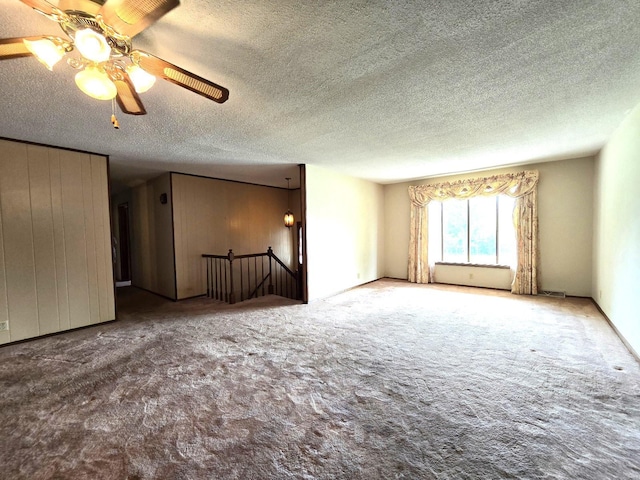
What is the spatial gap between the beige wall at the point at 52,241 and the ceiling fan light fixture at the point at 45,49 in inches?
119

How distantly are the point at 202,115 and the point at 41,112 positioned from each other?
4.92 ft

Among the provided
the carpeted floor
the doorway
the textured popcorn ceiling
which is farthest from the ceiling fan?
the doorway

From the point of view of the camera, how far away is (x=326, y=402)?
2061mm

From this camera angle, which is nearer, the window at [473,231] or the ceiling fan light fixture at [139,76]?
the ceiling fan light fixture at [139,76]

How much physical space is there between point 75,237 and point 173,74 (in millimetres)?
3547

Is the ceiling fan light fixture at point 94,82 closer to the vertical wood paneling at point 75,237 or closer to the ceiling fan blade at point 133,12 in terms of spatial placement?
the ceiling fan blade at point 133,12

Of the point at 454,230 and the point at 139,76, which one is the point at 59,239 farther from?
the point at 454,230

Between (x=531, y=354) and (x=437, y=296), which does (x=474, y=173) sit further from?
(x=531, y=354)

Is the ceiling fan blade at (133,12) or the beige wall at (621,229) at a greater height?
the ceiling fan blade at (133,12)

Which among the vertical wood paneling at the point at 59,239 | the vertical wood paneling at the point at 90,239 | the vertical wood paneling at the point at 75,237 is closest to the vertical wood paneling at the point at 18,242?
the vertical wood paneling at the point at 59,239

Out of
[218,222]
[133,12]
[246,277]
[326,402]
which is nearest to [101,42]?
[133,12]

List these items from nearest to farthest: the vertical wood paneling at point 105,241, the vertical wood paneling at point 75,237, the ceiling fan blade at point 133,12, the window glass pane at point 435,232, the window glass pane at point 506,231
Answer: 1. the ceiling fan blade at point 133,12
2. the vertical wood paneling at point 75,237
3. the vertical wood paneling at point 105,241
4. the window glass pane at point 506,231
5. the window glass pane at point 435,232

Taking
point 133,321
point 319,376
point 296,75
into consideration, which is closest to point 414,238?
point 319,376

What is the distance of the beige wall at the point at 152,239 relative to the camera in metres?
5.52
